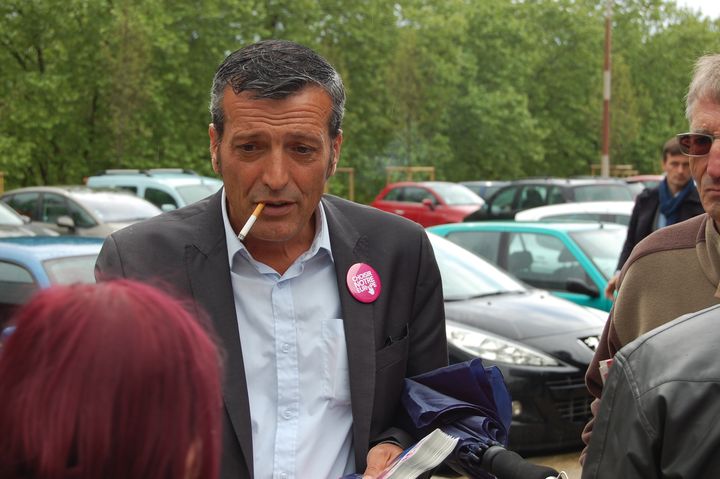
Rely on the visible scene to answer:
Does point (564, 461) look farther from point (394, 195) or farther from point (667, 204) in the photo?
point (394, 195)

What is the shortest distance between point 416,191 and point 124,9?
10.1 m

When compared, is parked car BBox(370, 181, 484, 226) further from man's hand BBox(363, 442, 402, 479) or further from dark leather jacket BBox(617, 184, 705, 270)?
man's hand BBox(363, 442, 402, 479)

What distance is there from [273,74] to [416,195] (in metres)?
20.1

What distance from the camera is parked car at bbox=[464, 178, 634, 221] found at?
702 inches

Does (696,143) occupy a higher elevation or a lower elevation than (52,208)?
higher

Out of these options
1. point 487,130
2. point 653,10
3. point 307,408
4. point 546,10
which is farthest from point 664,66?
point 307,408

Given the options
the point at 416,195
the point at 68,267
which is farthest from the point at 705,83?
the point at 416,195

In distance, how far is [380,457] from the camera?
2.24 metres

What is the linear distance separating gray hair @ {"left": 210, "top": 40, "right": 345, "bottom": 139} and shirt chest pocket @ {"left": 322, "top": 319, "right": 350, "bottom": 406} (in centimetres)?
49

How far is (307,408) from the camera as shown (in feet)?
7.42

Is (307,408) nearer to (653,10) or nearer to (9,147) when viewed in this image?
(9,147)

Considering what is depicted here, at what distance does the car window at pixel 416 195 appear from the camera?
21947 millimetres

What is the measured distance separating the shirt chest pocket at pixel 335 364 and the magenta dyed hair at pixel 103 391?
1119mm

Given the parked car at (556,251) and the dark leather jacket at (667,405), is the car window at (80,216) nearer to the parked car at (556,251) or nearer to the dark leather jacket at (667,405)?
the parked car at (556,251)
